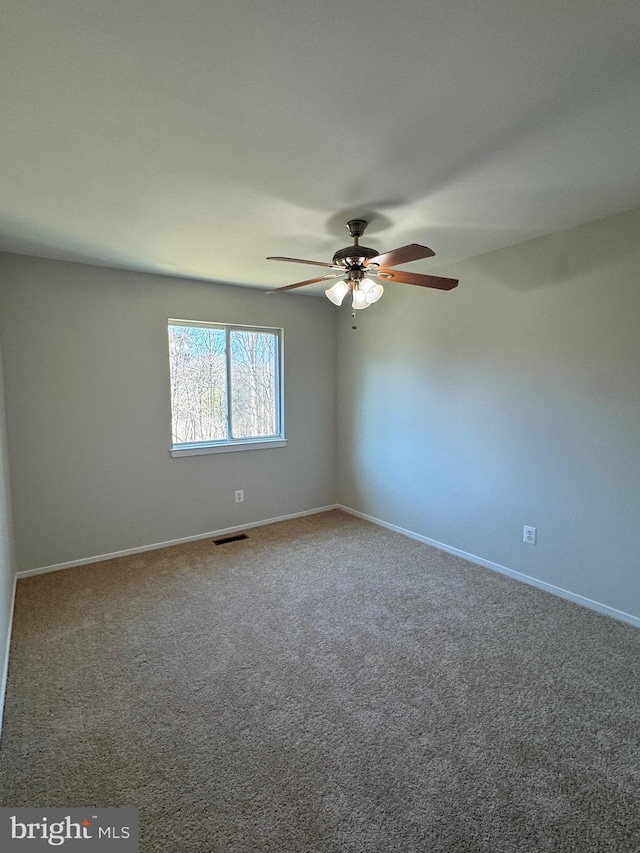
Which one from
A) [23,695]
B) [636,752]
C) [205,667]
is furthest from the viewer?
[205,667]

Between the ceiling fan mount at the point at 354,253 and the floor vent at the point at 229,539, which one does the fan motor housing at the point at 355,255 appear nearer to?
the ceiling fan mount at the point at 354,253

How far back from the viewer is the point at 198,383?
3.88 meters

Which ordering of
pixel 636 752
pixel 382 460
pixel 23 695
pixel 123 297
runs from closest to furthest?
pixel 636 752 → pixel 23 695 → pixel 123 297 → pixel 382 460

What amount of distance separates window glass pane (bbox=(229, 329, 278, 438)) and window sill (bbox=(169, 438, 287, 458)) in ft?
0.36

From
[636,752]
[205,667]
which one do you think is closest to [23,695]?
[205,667]

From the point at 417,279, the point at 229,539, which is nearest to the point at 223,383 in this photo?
the point at 229,539

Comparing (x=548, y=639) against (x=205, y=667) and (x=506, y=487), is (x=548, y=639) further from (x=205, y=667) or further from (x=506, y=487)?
(x=205, y=667)

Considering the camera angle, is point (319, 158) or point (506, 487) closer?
point (319, 158)

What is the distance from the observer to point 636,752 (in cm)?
162

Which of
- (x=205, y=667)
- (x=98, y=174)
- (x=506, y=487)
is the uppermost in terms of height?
(x=98, y=174)

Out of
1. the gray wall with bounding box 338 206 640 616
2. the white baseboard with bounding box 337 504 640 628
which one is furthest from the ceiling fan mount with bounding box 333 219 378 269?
the white baseboard with bounding box 337 504 640 628

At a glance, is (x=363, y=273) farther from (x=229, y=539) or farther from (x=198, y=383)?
(x=229, y=539)

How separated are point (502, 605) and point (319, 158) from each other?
9.17ft

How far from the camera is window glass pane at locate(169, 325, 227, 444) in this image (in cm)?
377
